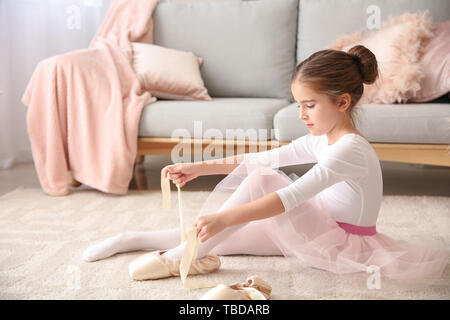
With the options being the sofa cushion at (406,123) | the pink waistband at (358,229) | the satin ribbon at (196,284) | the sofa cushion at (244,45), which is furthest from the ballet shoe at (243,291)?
the sofa cushion at (244,45)

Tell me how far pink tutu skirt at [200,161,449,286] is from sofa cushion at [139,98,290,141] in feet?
2.63

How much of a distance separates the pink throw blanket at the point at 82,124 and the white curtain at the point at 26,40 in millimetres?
707

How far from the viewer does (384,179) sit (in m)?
2.49

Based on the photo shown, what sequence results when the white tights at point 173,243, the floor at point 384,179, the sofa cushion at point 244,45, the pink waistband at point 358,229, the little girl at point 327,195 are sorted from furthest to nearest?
the sofa cushion at point 244,45 < the floor at point 384,179 < the white tights at point 173,243 < the pink waistband at point 358,229 < the little girl at point 327,195

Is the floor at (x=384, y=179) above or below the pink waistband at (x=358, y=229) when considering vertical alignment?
below

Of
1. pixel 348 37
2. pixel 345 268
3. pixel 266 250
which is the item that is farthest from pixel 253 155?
pixel 348 37

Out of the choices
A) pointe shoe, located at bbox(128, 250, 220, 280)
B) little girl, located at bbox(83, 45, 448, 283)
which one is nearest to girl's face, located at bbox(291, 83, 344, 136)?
little girl, located at bbox(83, 45, 448, 283)

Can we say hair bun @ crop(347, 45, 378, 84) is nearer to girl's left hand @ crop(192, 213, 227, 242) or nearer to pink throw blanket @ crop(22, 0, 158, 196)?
girl's left hand @ crop(192, 213, 227, 242)

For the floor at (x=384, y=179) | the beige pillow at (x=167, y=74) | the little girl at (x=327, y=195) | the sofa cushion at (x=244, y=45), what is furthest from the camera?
the sofa cushion at (x=244, y=45)

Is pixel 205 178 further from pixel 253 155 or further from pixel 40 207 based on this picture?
pixel 253 155

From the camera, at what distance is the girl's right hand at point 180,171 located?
133 centimetres

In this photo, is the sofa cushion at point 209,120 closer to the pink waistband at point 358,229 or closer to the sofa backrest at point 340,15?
the sofa backrest at point 340,15

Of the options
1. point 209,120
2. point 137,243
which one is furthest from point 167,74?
point 137,243

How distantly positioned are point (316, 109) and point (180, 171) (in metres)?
0.39
